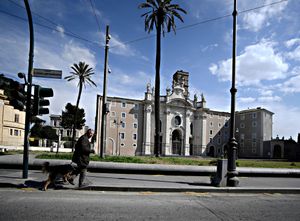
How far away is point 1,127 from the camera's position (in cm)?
4838

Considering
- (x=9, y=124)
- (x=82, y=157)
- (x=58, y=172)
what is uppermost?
(x=9, y=124)

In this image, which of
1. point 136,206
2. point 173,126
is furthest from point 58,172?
point 173,126

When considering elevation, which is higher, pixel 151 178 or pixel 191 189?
pixel 191 189

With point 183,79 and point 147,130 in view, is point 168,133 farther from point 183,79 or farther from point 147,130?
point 183,79

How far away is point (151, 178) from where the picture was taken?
10945 mm

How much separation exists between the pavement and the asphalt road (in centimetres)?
45

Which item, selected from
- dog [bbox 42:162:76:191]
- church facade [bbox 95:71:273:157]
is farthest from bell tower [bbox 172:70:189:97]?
dog [bbox 42:162:76:191]

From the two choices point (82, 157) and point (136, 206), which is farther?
point (82, 157)

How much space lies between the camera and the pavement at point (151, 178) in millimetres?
8289

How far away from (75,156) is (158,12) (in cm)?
2286

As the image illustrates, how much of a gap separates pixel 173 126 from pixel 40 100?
5559cm

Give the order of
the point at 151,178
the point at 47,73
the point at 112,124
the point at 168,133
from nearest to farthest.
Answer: the point at 47,73, the point at 151,178, the point at 112,124, the point at 168,133

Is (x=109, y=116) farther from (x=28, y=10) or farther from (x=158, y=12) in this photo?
(x=28, y=10)

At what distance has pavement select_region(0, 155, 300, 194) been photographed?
8.29 meters
